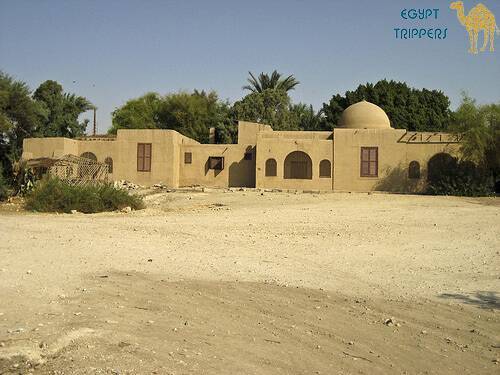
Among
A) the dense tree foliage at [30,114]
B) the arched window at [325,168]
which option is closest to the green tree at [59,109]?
the dense tree foliage at [30,114]

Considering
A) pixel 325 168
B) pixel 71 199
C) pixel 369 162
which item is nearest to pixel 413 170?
pixel 369 162

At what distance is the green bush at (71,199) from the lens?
19.2 meters

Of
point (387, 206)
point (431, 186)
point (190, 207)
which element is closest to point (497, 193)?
point (431, 186)

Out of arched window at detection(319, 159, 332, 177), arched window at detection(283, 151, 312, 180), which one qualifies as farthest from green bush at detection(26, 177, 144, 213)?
arched window at detection(283, 151, 312, 180)

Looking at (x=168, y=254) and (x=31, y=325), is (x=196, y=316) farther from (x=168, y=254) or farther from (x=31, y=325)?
(x=168, y=254)

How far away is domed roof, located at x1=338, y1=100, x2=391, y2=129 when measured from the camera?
3666cm

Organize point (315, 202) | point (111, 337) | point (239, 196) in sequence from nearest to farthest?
1. point (111, 337)
2. point (315, 202)
3. point (239, 196)

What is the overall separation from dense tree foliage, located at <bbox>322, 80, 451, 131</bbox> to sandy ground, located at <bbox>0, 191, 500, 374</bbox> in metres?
37.4

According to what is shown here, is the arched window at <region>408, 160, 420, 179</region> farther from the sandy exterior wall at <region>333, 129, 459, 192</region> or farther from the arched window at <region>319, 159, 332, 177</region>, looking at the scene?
the arched window at <region>319, 159, 332, 177</region>

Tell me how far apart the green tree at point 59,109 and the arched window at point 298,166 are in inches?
912

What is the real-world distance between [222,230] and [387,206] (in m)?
9.57

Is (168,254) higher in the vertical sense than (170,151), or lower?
lower

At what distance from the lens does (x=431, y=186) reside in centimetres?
3186

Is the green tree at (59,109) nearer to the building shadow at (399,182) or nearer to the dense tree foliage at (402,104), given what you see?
the dense tree foliage at (402,104)
